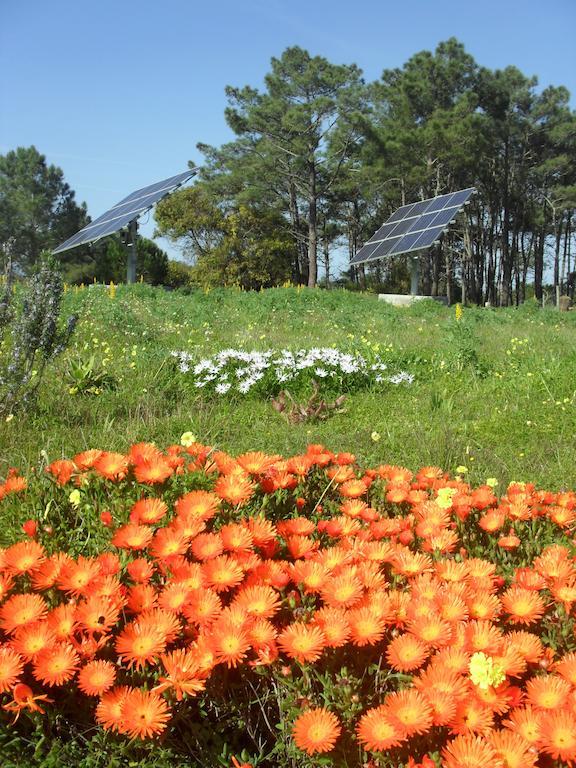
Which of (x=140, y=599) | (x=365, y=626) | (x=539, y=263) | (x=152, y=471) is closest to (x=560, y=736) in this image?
(x=365, y=626)

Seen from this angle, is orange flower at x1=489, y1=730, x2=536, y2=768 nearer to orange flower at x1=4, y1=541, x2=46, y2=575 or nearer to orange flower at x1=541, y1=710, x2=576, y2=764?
orange flower at x1=541, y1=710, x2=576, y2=764

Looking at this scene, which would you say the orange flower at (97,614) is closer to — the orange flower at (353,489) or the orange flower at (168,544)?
the orange flower at (168,544)

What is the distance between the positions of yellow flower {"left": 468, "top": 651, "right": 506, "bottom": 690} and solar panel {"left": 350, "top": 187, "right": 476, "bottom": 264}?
59.1 feet

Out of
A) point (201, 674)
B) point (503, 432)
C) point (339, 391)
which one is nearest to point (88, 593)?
point (201, 674)

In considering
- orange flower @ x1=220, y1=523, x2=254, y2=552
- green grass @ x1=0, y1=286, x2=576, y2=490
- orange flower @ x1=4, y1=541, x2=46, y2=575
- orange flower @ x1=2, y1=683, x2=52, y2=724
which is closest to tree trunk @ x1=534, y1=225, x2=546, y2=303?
green grass @ x1=0, y1=286, x2=576, y2=490

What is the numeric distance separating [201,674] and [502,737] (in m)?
0.47

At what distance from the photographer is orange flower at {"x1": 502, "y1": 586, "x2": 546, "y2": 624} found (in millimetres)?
1215

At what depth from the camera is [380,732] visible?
0.92m

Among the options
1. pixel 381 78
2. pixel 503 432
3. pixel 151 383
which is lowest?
pixel 503 432

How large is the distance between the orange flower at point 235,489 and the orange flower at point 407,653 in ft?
1.90

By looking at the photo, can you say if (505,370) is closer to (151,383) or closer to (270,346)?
(270,346)

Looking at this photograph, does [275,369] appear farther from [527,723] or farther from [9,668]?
[527,723]

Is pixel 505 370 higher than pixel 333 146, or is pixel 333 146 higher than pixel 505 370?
pixel 333 146

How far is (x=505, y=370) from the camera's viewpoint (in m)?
5.88
